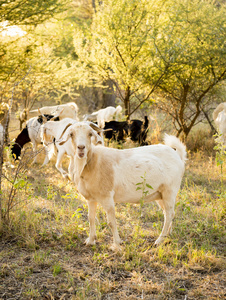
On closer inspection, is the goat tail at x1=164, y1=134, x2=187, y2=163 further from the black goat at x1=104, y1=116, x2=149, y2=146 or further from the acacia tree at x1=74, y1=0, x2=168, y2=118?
the acacia tree at x1=74, y1=0, x2=168, y2=118

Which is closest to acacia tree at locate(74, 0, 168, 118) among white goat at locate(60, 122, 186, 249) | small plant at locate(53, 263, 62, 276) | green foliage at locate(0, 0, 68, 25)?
green foliage at locate(0, 0, 68, 25)

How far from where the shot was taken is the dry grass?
114 inches

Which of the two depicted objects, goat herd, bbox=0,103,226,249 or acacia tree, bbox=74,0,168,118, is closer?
goat herd, bbox=0,103,226,249

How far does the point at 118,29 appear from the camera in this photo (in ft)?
27.7

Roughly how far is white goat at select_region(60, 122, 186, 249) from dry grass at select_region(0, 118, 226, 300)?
268 millimetres

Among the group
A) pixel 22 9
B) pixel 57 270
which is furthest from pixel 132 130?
pixel 57 270

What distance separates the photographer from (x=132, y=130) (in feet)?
29.6

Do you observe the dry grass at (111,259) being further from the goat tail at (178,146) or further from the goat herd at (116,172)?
the goat tail at (178,146)

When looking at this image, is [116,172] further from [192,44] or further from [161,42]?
[192,44]

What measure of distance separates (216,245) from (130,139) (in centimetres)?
542

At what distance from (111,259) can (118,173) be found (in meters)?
0.97

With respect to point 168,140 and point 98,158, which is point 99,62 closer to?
point 168,140

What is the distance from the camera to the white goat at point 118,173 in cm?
352

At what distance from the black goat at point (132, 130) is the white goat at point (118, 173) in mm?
4694
